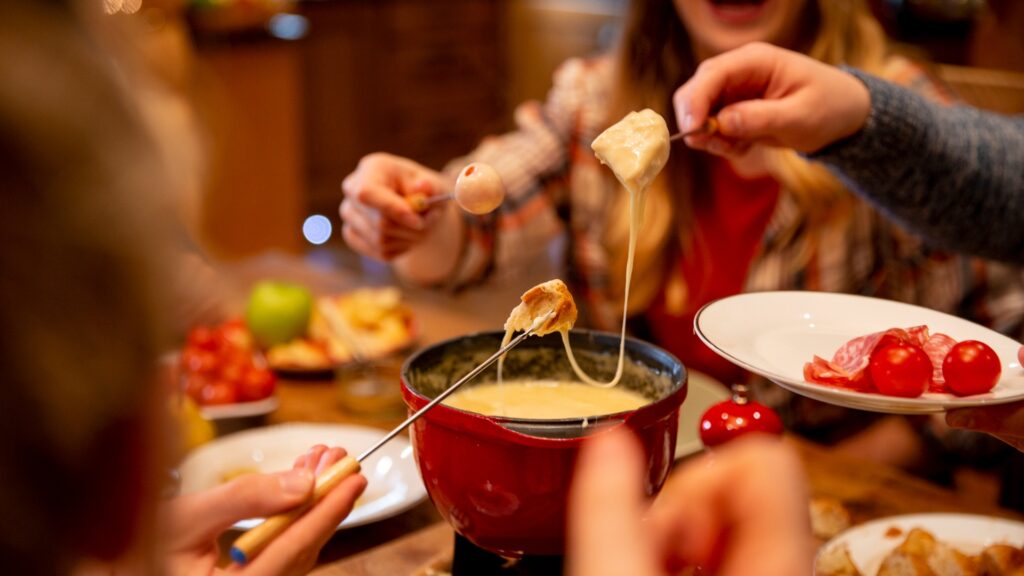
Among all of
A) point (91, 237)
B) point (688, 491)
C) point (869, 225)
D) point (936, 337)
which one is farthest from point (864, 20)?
point (91, 237)

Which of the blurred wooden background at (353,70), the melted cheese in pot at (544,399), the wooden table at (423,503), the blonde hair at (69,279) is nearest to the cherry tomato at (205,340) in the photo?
the wooden table at (423,503)

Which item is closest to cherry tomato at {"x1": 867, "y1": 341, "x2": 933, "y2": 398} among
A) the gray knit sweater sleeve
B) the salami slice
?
the salami slice

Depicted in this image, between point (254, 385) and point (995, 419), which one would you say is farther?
point (254, 385)

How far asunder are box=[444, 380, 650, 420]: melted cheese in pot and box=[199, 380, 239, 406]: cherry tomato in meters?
0.56

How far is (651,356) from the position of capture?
3.10 ft

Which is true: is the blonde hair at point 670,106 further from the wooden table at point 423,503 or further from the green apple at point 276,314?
the green apple at point 276,314

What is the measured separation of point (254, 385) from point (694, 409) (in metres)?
0.60

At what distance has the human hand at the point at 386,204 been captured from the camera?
1298 mm

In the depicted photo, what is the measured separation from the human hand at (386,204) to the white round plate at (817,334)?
51 centimetres

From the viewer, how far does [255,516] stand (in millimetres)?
724

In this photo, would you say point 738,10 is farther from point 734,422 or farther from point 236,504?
point 236,504

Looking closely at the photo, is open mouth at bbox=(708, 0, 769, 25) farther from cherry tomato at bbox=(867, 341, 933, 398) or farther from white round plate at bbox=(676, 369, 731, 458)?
cherry tomato at bbox=(867, 341, 933, 398)

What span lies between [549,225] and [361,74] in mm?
3648

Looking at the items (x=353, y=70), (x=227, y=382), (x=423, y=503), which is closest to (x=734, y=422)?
(x=423, y=503)
